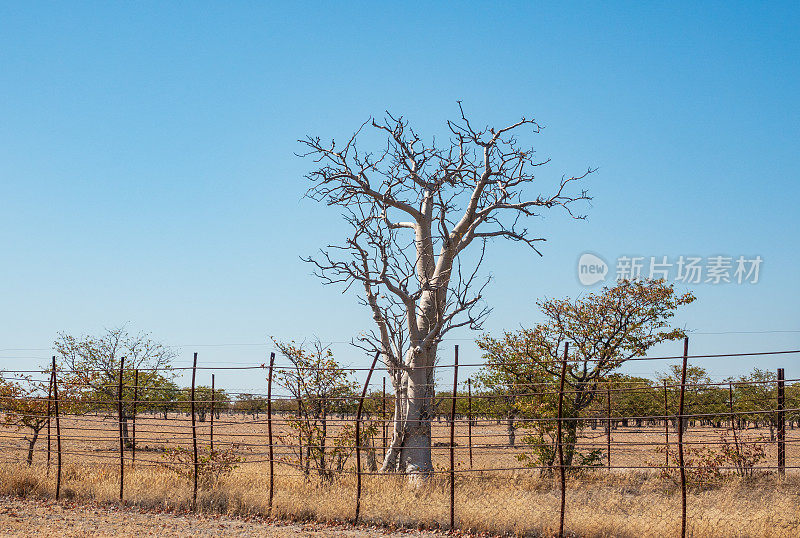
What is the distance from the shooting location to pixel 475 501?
1136cm

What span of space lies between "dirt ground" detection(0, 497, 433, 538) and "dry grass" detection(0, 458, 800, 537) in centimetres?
40

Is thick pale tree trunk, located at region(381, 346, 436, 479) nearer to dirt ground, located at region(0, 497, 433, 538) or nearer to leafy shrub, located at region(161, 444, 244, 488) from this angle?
leafy shrub, located at region(161, 444, 244, 488)

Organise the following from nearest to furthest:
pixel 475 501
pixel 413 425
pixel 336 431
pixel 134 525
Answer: pixel 134 525
pixel 475 501
pixel 336 431
pixel 413 425

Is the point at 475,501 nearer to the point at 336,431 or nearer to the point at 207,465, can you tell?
the point at 336,431

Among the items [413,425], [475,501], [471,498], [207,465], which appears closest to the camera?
[475,501]

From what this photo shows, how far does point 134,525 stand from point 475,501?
5.58 m

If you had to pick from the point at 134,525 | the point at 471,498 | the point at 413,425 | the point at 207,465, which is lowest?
the point at 134,525

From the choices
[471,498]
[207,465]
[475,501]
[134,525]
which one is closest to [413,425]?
[471,498]

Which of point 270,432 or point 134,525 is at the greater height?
point 270,432

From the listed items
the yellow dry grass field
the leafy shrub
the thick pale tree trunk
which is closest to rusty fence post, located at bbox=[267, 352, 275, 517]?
the yellow dry grass field

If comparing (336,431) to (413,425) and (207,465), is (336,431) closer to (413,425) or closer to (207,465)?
(413,425)

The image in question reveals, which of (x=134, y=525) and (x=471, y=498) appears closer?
(x=134, y=525)

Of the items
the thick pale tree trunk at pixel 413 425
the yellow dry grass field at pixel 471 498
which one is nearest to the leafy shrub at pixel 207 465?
the yellow dry grass field at pixel 471 498

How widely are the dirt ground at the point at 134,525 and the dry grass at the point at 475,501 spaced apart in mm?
404
